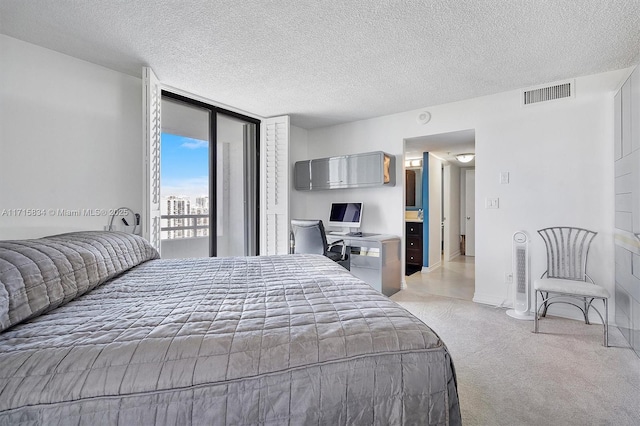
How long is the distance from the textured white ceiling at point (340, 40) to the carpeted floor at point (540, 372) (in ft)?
7.76

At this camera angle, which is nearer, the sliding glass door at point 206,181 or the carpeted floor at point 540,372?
the carpeted floor at point 540,372

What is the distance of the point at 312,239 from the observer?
3.47 m

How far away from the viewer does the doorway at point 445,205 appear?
14.7 ft

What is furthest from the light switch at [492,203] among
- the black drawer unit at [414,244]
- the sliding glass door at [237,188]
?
the sliding glass door at [237,188]

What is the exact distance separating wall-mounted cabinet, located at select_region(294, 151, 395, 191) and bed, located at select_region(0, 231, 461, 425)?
9.56ft

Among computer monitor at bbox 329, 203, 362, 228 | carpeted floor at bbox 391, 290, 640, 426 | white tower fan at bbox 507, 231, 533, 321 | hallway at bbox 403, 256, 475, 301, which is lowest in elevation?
carpeted floor at bbox 391, 290, 640, 426

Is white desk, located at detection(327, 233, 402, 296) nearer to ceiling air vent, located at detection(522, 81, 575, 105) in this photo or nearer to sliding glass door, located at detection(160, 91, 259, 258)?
sliding glass door, located at detection(160, 91, 259, 258)

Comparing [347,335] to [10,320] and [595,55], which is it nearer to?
[10,320]

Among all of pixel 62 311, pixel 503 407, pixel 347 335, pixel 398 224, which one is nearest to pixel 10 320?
pixel 62 311

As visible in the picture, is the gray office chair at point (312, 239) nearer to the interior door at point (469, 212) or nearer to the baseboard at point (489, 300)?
the baseboard at point (489, 300)

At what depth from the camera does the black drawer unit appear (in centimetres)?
534

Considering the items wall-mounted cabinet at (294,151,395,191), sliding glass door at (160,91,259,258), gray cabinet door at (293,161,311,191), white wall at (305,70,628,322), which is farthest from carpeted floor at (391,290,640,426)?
sliding glass door at (160,91,259,258)

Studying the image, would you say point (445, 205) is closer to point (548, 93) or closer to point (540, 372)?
point (548, 93)

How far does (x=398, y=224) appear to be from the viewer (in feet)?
13.7
